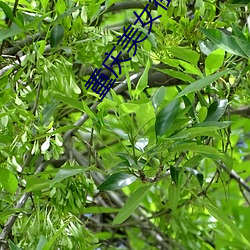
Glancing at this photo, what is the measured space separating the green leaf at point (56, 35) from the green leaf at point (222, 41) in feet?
0.59

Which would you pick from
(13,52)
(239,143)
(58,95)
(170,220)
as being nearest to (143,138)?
(58,95)

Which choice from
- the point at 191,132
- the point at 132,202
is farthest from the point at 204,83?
the point at 132,202

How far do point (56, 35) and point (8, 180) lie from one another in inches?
7.6

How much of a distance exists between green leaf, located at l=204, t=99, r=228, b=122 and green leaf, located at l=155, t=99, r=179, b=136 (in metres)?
0.09

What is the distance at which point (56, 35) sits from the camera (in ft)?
2.81

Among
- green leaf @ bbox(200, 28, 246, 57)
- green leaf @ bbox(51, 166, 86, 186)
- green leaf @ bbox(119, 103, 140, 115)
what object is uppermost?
green leaf @ bbox(200, 28, 246, 57)

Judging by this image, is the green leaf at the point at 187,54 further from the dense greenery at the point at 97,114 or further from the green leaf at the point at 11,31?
the green leaf at the point at 11,31

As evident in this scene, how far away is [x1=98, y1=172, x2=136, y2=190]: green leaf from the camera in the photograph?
0.81m

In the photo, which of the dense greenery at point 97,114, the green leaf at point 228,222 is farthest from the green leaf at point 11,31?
the green leaf at point 228,222

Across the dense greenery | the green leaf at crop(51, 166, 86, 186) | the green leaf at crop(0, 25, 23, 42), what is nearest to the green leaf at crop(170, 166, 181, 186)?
the dense greenery

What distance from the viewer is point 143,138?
0.81 meters

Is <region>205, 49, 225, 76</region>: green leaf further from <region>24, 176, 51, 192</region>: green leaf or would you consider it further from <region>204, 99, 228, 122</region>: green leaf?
<region>24, 176, 51, 192</region>: green leaf

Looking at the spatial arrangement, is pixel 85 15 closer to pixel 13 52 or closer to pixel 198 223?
pixel 13 52

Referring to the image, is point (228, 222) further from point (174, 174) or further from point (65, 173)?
point (65, 173)
